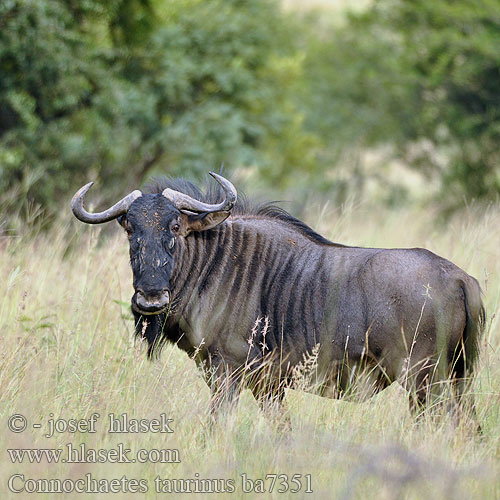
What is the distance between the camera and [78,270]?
7188 mm

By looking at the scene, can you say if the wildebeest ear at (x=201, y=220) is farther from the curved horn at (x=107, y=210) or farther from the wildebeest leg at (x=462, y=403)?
the wildebeest leg at (x=462, y=403)

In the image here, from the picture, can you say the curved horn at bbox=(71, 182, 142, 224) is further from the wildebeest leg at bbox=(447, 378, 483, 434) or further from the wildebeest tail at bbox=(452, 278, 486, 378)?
the wildebeest leg at bbox=(447, 378, 483, 434)

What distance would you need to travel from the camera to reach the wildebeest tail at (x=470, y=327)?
4.68 m

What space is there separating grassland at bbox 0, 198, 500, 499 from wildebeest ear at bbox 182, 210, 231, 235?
0.91 meters

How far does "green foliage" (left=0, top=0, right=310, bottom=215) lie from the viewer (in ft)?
38.1

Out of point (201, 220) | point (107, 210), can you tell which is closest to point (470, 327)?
point (201, 220)

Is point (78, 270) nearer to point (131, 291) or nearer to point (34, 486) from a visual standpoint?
point (131, 291)

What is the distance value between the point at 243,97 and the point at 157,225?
38.6ft

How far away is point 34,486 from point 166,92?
12131mm

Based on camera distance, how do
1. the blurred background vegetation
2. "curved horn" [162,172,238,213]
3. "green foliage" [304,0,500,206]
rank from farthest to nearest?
"green foliage" [304,0,500,206] < the blurred background vegetation < "curved horn" [162,172,238,213]

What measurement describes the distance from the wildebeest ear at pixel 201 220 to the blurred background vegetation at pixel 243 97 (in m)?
4.97

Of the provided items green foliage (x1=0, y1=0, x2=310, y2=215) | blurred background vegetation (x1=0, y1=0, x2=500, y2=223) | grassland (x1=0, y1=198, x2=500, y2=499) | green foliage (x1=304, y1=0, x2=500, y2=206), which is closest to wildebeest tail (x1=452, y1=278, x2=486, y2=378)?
grassland (x1=0, y1=198, x2=500, y2=499)

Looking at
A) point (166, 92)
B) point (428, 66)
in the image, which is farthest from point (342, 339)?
point (428, 66)

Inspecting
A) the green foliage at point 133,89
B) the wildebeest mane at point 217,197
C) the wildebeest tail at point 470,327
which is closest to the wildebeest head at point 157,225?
the wildebeest mane at point 217,197
